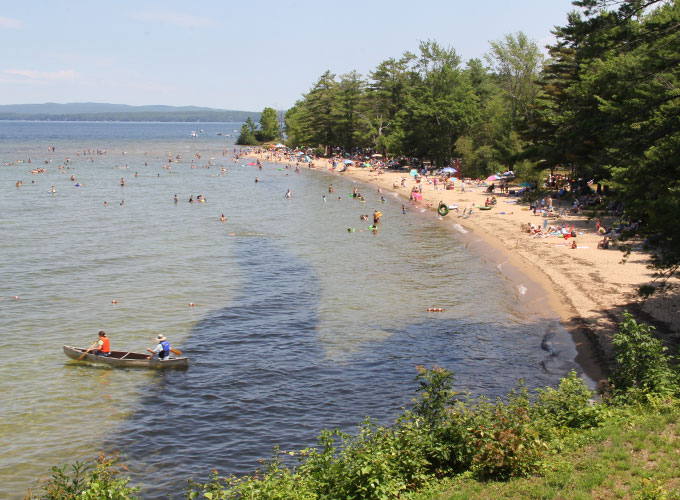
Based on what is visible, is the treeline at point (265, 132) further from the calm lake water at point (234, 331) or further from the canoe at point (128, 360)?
the canoe at point (128, 360)

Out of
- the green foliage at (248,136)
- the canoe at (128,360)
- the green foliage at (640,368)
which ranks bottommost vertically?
the canoe at (128,360)

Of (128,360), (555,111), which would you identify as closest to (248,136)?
(555,111)

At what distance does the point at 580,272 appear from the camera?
32688 millimetres

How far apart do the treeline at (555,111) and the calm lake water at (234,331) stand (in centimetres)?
751

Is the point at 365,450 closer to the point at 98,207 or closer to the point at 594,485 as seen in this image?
the point at 594,485

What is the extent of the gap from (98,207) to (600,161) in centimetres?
5603

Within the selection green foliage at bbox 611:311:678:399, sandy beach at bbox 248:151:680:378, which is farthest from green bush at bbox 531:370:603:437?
sandy beach at bbox 248:151:680:378

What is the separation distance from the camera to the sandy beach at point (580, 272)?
76.8 ft

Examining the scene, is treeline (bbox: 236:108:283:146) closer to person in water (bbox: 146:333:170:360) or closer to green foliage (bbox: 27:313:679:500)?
person in water (bbox: 146:333:170:360)

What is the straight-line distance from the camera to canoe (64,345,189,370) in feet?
74.2

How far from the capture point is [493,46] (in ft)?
241

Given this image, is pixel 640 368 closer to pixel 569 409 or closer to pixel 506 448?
pixel 569 409

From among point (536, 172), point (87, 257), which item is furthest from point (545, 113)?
point (87, 257)

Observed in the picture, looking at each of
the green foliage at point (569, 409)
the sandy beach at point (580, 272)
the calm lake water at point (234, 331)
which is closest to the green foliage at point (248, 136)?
the sandy beach at point (580, 272)
